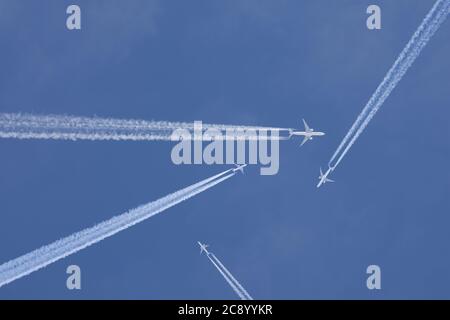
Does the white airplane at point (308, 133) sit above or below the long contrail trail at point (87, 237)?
above

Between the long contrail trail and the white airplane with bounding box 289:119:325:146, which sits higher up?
the white airplane with bounding box 289:119:325:146

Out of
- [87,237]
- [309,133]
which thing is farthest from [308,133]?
[87,237]

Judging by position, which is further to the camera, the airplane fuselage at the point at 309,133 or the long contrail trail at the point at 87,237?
the airplane fuselage at the point at 309,133

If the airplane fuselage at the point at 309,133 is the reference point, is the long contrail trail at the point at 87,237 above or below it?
below

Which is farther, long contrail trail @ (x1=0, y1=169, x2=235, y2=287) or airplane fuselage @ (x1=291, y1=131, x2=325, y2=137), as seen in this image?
airplane fuselage @ (x1=291, y1=131, x2=325, y2=137)

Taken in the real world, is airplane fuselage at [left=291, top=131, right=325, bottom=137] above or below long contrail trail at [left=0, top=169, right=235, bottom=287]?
above

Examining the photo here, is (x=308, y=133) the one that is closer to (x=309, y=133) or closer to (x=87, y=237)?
(x=309, y=133)
